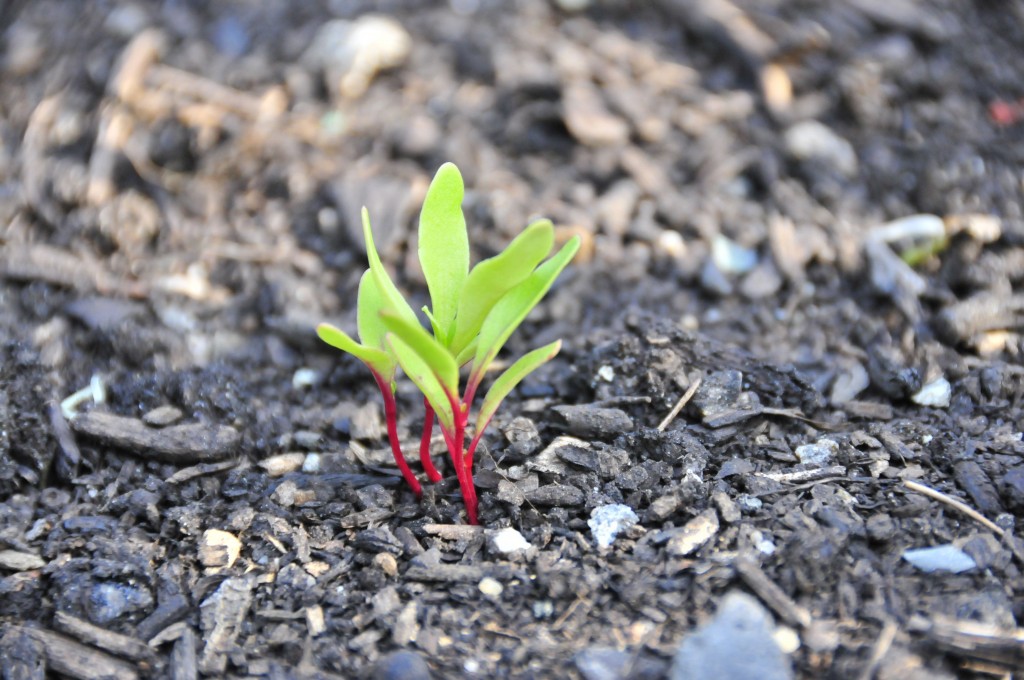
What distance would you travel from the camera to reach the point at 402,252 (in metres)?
2.51

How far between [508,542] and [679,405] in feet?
1.73

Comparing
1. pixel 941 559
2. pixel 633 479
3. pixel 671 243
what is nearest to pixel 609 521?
pixel 633 479

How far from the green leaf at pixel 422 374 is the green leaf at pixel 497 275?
111 millimetres

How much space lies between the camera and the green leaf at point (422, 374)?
4.69 feet

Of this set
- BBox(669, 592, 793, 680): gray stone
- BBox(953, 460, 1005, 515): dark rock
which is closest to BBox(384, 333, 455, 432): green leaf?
BBox(669, 592, 793, 680): gray stone

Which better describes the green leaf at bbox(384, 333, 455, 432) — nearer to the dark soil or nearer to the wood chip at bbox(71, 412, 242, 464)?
the dark soil

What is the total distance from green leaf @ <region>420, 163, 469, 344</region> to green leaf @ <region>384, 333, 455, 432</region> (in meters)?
0.12

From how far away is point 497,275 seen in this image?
141cm

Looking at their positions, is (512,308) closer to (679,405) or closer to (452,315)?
(452,315)

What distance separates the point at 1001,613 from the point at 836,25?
2267 millimetres

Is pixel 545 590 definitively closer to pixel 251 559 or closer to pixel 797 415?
pixel 251 559

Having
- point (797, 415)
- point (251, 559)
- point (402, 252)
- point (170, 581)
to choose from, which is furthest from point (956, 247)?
point (170, 581)

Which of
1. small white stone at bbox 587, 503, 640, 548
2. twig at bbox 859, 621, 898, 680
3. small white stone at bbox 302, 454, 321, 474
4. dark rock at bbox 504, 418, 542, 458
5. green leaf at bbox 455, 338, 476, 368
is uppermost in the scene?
green leaf at bbox 455, 338, 476, 368

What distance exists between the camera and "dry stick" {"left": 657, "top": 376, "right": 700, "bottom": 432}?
1893 millimetres
